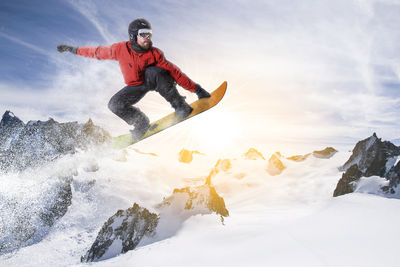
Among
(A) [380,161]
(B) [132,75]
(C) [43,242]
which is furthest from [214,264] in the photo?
(C) [43,242]

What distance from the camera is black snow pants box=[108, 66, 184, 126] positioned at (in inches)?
233

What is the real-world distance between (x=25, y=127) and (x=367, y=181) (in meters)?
116

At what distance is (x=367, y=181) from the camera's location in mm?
47719

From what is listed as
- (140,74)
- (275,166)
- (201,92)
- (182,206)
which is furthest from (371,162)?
(140,74)

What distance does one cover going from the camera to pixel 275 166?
137375 mm

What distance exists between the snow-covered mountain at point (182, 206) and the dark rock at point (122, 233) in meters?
0.21

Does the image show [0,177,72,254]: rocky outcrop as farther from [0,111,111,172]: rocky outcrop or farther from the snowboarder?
the snowboarder

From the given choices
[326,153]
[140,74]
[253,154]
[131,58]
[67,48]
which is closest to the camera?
[131,58]

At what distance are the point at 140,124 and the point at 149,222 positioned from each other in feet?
168

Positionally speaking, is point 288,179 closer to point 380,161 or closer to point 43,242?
point 380,161

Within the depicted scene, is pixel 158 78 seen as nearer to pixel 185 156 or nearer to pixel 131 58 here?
pixel 131 58

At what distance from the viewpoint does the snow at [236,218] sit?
19.4 m

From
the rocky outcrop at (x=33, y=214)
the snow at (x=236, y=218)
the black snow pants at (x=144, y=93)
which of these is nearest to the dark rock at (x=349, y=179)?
the snow at (x=236, y=218)

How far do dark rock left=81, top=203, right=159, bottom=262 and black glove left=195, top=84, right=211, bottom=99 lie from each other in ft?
162
